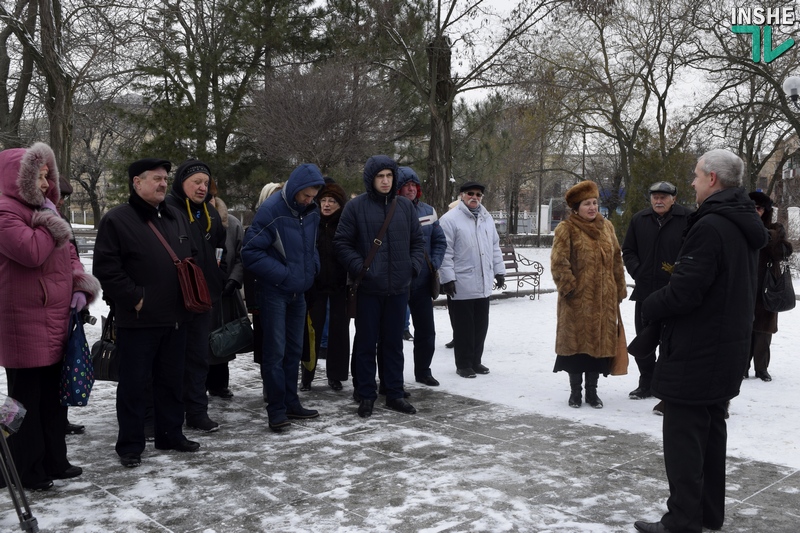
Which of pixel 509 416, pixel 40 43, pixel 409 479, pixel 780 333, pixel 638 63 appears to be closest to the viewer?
pixel 409 479

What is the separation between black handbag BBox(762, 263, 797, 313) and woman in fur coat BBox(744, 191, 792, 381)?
0.05 metres

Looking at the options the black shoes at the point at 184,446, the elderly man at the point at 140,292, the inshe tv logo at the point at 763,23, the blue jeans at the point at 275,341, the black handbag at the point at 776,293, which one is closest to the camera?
the elderly man at the point at 140,292

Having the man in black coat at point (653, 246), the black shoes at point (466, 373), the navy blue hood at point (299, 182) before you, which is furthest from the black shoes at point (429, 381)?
the navy blue hood at point (299, 182)

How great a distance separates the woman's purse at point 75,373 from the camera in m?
4.59

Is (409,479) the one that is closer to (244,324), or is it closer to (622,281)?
(244,324)

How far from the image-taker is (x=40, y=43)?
47.1 feet

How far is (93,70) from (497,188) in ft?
111

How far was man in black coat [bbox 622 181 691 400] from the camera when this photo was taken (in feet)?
22.0

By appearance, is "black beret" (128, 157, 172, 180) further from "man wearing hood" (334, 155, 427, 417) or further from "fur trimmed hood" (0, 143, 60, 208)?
"man wearing hood" (334, 155, 427, 417)

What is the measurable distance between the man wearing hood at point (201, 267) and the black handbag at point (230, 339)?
0.38 feet

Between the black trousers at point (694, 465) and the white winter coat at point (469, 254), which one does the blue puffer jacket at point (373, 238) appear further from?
the black trousers at point (694, 465)

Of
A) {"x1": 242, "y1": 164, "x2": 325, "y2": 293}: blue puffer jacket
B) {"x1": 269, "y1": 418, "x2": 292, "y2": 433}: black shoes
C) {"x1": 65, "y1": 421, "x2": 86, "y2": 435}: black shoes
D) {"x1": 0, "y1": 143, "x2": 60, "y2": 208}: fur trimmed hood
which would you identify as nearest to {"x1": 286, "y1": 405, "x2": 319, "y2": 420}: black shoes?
{"x1": 269, "y1": 418, "x2": 292, "y2": 433}: black shoes

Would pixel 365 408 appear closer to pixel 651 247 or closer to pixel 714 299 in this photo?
pixel 651 247

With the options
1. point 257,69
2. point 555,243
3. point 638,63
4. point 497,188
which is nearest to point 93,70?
point 257,69
